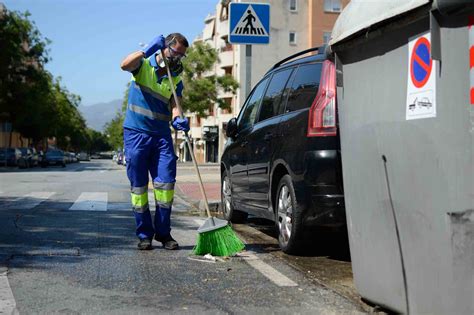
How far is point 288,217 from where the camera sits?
589cm

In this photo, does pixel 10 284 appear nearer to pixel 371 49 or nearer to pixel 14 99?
pixel 371 49

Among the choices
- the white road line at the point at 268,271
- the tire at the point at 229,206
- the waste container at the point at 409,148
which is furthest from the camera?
the tire at the point at 229,206

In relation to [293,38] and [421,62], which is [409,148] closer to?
[421,62]

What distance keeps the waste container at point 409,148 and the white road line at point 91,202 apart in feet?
23.1

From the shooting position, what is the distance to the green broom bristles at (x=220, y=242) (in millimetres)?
5852

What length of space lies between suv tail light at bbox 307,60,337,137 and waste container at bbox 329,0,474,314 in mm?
1068

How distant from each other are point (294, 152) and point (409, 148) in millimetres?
2302

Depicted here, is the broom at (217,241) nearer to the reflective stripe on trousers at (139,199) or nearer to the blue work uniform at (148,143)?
the blue work uniform at (148,143)

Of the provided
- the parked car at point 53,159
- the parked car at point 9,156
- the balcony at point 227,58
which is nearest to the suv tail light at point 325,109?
the parked car at point 9,156

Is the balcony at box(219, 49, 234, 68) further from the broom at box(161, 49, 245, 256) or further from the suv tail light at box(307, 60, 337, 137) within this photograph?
the suv tail light at box(307, 60, 337, 137)

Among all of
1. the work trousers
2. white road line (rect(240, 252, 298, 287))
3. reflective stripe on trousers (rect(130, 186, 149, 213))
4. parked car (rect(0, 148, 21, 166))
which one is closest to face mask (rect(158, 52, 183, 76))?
the work trousers

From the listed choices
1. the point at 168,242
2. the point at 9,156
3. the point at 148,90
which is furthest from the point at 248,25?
the point at 9,156

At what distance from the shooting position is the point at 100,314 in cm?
393

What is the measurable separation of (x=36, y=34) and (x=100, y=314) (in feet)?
150
